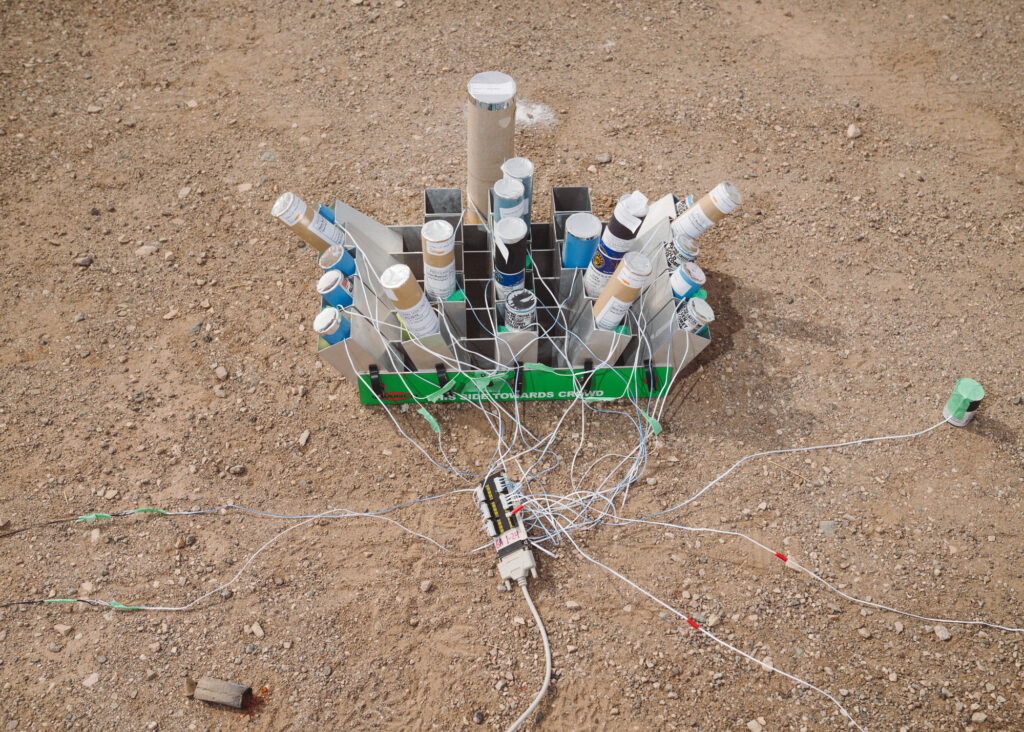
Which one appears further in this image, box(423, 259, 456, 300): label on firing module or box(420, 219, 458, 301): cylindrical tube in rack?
box(423, 259, 456, 300): label on firing module

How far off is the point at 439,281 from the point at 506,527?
108cm

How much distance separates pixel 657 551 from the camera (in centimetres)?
273

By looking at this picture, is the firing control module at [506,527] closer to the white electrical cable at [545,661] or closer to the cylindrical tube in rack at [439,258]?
the white electrical cable at [545,661]

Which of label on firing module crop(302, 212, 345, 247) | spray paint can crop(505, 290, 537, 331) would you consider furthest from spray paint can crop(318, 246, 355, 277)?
spray paint can crop(505, 290, 537, 331)

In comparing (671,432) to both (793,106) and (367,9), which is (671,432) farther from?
(367,9)

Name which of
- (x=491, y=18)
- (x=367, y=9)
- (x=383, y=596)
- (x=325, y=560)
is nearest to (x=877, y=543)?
(x=383, y=596)

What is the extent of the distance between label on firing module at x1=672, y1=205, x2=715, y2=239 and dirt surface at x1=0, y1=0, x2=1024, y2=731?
767 mm

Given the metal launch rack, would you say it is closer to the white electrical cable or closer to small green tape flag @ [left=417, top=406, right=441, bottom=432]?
small green tape flag @ [left=417, top=406, right=441, bottom=432]

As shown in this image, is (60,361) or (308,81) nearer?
(60,361)

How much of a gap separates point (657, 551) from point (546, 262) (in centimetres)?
148

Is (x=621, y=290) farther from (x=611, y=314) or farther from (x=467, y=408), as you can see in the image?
(x=467, y=408)

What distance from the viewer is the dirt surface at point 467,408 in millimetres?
2480

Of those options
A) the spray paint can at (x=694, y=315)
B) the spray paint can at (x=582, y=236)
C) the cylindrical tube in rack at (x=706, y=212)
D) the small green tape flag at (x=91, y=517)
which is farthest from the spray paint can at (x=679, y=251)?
the small green tape flag at (x=91, y=517)

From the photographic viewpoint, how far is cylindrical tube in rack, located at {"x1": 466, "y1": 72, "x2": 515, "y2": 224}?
2906 mm
